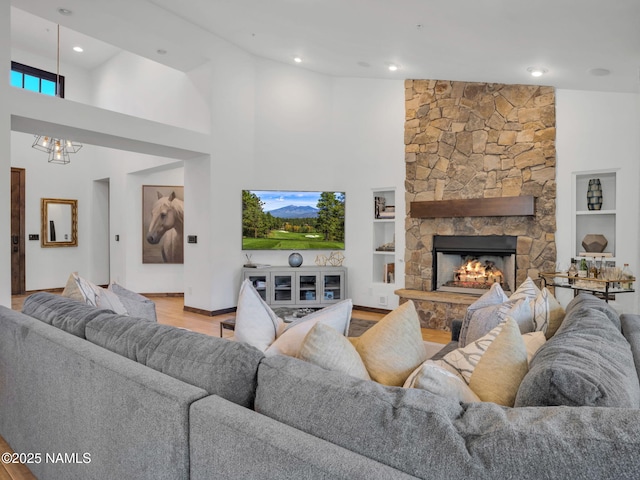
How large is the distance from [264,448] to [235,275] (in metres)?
5.46

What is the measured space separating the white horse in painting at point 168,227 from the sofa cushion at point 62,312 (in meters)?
5.38

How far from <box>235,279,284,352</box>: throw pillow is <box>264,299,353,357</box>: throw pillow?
0.15 feet

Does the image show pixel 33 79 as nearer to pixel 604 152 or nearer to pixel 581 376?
pixel 604 152

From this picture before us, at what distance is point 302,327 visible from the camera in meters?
1.57

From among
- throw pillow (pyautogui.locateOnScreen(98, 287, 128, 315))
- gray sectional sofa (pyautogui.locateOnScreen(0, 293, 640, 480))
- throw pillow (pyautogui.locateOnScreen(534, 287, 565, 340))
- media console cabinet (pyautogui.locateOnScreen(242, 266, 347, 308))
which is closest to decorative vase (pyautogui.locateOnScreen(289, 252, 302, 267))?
media console cabinet (pyautogui.locateOnScreen(242, 266, 347, 308))

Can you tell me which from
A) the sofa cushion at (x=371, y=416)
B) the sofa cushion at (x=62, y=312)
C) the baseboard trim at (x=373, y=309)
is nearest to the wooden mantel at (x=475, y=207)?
the baseboard trim at (x=373, y=309)

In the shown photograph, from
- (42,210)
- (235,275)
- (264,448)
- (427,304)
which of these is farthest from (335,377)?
(42,210)

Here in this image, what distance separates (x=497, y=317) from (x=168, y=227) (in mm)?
6650

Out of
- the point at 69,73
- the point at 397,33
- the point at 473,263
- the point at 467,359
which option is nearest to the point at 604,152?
the point at 473,263

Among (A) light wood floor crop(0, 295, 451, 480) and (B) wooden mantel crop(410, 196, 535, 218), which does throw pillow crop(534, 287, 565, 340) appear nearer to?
(A) light wood floor crop(0, 295, 451, 480)

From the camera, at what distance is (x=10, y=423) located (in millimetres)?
2109

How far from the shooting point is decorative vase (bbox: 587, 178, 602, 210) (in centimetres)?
454

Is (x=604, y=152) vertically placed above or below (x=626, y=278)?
above

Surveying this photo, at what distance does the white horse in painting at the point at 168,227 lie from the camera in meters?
7.62
